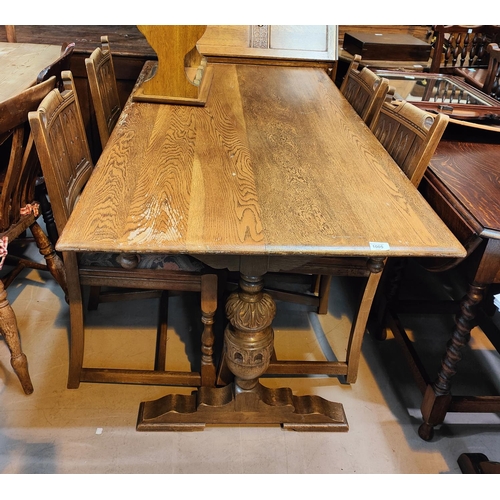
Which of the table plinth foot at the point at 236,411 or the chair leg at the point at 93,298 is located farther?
the chair leg at the point at 93,298

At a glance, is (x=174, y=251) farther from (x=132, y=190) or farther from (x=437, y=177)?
(x=437, y=177)

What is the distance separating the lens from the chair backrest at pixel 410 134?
1.35 m

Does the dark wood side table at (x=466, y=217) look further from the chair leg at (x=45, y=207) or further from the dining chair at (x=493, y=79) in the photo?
the chair leg at (x=45, y=207)

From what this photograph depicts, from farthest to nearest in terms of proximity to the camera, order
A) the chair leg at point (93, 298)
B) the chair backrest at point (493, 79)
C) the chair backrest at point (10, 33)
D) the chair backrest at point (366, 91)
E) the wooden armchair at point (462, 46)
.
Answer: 1. the wooden armchair at point (462, 46)
2. the chair backrest at point (10, 33)
3. the chair backrest at point (493, 79)
4. the chair leg at point (93, 298)
5. the chair backrest at point (366, 91)

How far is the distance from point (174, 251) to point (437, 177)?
94 cm

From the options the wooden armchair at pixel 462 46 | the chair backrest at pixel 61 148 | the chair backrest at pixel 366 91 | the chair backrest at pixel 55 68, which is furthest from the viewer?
the wooden armchair at pixel 462 46

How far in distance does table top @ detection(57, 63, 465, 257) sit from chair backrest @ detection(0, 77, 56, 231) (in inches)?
10.0

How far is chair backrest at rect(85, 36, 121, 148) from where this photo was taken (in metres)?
1.67

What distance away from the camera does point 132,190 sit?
114 centimetres

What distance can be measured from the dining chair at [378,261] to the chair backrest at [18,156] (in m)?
0.88

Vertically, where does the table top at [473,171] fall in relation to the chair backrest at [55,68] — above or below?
below

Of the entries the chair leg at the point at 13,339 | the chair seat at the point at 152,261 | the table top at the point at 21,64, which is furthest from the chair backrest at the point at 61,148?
the table top at the point at 21,64

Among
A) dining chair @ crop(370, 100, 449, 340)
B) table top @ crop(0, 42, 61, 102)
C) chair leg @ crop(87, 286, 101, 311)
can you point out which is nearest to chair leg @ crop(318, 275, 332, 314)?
dining chair @ crop(370, 100, 449, 340)

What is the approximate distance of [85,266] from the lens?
1.39 meters
